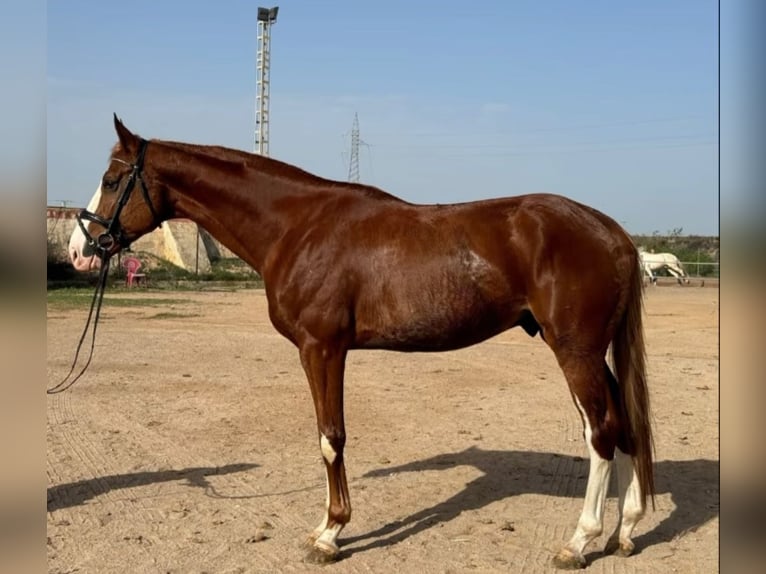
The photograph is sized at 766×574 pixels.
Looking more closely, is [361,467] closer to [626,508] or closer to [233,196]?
[626,508]

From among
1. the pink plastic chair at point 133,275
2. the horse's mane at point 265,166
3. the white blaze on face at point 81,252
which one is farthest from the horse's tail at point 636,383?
the pink plastic chair at point 133,275

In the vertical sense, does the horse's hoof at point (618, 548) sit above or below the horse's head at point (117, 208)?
below

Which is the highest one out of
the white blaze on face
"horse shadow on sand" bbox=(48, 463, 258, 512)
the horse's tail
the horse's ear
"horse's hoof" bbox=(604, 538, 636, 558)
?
the horse's ear

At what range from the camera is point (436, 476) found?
5.62 m

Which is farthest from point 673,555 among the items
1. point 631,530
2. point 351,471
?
point 351,471

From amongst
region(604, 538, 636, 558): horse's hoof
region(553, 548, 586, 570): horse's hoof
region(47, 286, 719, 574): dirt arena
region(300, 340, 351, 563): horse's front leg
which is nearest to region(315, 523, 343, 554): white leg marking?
region(300, 340, 351, 563): horse's front leg

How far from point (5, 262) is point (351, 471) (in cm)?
498

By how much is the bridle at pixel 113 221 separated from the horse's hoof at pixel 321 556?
2166 millimetres

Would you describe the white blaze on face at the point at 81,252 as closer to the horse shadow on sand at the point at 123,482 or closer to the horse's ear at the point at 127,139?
the horse's ear at the point at 127,139

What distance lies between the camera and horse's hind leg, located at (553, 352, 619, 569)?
156 inches

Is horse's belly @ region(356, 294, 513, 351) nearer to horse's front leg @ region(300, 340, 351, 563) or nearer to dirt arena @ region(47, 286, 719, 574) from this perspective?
horse's front leg @ region(300, 340, 351, 563)

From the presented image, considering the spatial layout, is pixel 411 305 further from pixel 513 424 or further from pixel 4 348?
pixel 513 424

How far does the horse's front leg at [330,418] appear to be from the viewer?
4.13m

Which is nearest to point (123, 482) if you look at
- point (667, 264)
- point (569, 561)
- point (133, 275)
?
point (569, 561)
